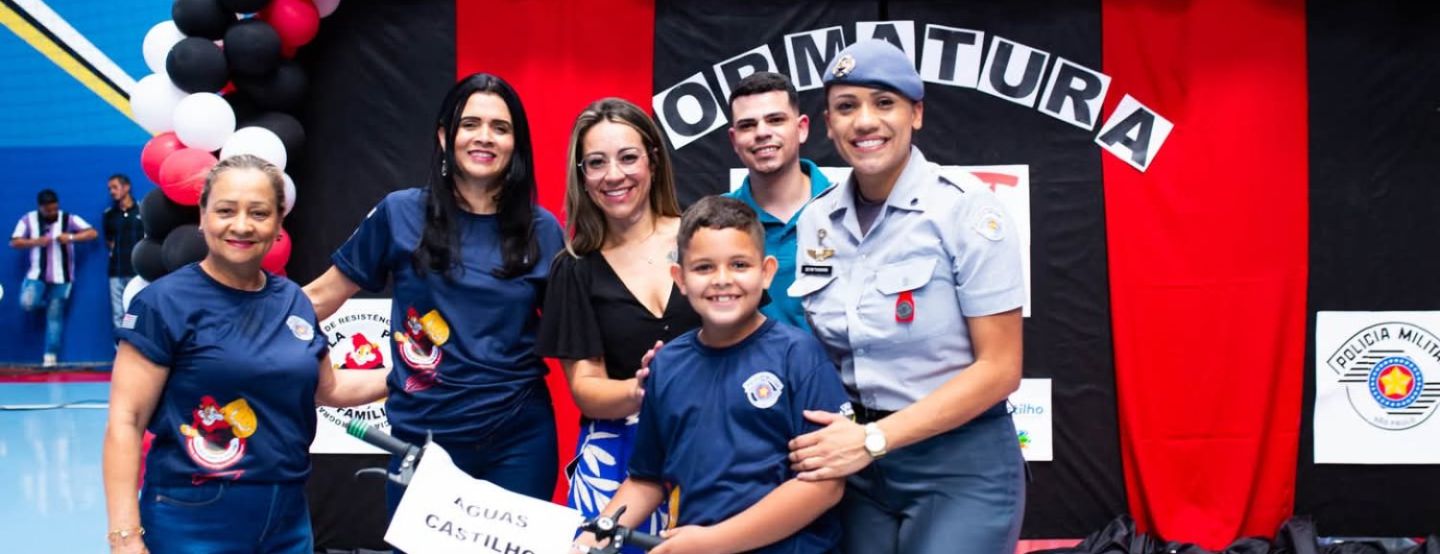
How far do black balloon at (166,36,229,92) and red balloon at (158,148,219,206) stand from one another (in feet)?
0.92

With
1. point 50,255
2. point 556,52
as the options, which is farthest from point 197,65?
point 50,255

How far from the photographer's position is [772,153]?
132 inches

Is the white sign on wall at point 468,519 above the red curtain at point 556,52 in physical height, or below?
below

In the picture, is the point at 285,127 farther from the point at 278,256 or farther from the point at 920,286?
the point at 920,286

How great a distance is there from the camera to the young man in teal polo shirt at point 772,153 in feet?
11.0

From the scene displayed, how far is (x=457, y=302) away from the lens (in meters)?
2.84

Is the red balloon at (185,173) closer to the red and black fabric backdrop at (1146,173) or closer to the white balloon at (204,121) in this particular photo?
the white balloon at (204,121)

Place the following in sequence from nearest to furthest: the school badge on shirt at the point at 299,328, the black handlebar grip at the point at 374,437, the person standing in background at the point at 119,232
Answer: the black handlebar grip at the point at 374,437 → the school badge on shirt at the point at 299,328 → the person standing in background at the point at 119,232

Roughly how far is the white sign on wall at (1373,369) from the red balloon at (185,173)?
4855mm

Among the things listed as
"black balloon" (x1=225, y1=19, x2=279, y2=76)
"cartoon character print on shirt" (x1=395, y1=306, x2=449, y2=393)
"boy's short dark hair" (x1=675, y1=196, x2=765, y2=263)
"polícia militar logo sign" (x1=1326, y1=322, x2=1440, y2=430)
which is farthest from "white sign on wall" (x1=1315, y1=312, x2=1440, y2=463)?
"black balloon" (x1=225, y1=19, x2=279, y2=76)

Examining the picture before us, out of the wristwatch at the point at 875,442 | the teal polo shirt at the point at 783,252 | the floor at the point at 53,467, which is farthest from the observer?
the floor at the point at 53,467

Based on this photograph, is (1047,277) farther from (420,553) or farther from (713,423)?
(420,553)

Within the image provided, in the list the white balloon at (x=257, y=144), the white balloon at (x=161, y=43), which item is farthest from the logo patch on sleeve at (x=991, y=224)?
the white balloon at (x=161, y=43)

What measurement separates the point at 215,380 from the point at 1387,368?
16.4ft
